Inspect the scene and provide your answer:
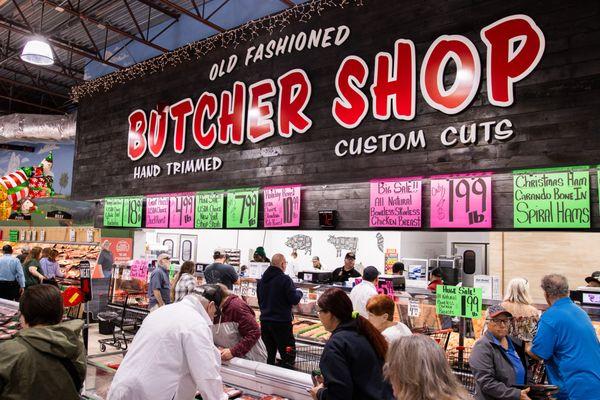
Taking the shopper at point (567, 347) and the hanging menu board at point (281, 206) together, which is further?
the hanging menu board at point (281, 206)

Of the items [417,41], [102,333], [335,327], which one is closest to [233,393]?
[335,327]

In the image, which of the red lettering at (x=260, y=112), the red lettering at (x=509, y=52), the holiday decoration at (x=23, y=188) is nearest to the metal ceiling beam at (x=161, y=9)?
the red lettering at (x=260, y=112)

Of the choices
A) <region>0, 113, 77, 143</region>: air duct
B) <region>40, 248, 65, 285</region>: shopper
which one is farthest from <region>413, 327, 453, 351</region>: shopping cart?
<region>0, 113, 77, 143</region>: air duct

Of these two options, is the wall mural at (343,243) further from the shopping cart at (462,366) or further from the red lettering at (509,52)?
the shopping cart at (462,366)

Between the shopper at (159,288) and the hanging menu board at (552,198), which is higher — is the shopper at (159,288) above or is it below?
below

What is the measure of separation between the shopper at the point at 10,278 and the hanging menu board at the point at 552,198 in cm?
863

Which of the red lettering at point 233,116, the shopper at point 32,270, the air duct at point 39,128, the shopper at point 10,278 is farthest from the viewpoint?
the air duct at point 39,128

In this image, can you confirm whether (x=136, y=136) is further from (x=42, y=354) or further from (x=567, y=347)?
(x=567, y=347)

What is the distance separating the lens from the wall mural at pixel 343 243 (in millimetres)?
14281

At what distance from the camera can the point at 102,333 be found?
10039 mm

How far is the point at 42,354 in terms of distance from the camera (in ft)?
9.09

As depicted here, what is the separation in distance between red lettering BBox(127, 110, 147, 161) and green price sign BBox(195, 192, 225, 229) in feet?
5.87

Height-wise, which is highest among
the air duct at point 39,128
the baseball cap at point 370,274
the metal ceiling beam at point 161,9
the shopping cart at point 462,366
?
the metal ceiling beam at point 161,9

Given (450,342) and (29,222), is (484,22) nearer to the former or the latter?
(450,342)
